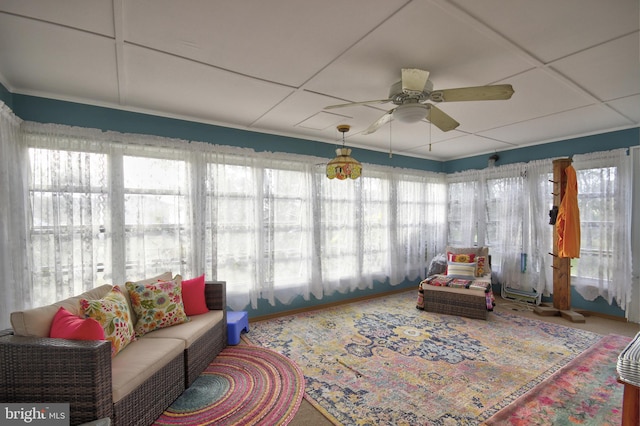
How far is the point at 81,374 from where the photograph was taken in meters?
1.53

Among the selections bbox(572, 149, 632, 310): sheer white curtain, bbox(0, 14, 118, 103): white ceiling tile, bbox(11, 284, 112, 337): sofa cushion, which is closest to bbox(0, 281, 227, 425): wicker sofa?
bbox(11, 284, 112, 337): sofa cushion

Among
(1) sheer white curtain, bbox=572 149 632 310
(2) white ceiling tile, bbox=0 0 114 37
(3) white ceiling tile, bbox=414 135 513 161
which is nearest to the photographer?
(2) white ceiling tile, bbox=0 0 114 37

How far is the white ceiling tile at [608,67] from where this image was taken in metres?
1.91

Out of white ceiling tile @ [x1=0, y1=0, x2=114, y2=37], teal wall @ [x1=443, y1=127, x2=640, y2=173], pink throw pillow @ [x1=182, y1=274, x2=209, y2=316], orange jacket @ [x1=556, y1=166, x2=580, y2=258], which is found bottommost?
pink throw pillow @ [x1=182, y1=274, x2=209, y2=316]

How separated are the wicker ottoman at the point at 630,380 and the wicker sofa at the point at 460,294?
8.07 feet

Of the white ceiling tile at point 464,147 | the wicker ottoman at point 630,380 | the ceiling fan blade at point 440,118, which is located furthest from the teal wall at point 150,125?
the wicker ottoman at point 630,380

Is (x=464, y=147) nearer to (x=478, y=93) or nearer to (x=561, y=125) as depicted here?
(x=561, y=125)

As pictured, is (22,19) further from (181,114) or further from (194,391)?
(194,391)

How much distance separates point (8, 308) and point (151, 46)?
7.54 feet

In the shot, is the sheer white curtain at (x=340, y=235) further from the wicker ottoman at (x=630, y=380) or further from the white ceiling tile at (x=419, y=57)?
the wicker ottoman at (x=630, y=380)

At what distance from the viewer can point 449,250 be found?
4.99 metres

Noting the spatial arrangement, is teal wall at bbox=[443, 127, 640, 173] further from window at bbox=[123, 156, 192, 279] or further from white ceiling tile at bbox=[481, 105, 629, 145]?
window at bbox=[123, 156, 192, 279]

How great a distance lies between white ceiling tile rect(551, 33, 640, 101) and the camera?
6.26ft

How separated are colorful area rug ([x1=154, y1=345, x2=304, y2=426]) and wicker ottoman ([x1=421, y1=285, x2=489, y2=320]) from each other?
240 centimetres
